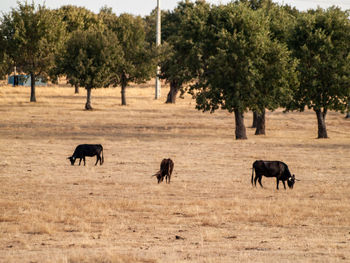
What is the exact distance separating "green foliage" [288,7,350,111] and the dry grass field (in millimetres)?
4431

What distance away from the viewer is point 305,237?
46.9 feet

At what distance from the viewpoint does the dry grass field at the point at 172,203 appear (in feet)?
41.8

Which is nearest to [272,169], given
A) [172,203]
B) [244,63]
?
[172,203]

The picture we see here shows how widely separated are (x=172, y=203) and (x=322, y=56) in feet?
110

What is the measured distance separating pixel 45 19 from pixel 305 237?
276 feet

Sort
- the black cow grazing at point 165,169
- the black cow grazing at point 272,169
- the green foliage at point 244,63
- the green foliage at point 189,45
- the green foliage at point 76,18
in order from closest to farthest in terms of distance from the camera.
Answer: the black cow grazing at point 272,169 < the black cow grazing at point 165,169 < the green foliage at point 244,63 < the green foliage at point 189,45 < the green foliage at point 76,18

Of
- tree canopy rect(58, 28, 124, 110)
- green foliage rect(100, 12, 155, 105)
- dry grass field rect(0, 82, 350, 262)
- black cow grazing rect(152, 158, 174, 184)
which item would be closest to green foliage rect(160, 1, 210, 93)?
dry grass field rect(0, 82, 350, 262)

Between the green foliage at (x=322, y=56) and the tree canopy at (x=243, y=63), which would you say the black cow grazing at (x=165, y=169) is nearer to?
the tree canopy at (x=243, y=63)

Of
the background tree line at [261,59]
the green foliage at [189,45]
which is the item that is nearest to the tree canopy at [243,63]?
the background tree line at [261,59]

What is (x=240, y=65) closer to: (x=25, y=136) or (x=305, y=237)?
(x=25, y=136)

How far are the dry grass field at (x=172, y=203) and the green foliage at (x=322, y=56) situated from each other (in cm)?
443

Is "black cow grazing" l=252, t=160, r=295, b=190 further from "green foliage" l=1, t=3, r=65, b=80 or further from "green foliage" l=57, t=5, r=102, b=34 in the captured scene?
"green foliage" l=57, t=5, r=102, b=34

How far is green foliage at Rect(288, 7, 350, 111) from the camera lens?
4853 cm

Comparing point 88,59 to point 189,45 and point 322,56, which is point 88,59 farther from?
point 322,56
